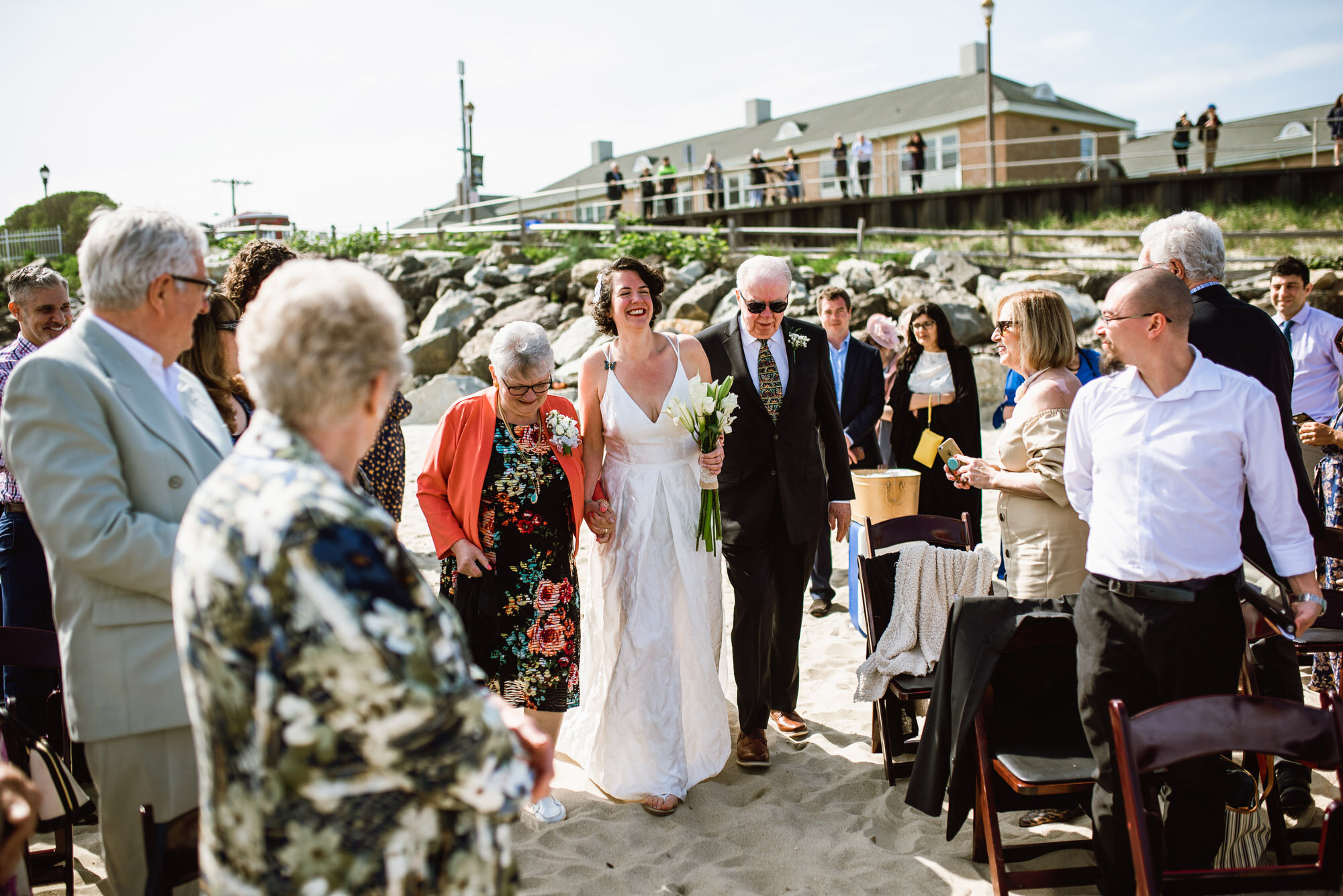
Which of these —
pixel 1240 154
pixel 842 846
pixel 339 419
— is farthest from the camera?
pixel 1240 154

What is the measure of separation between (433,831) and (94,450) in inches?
48.2

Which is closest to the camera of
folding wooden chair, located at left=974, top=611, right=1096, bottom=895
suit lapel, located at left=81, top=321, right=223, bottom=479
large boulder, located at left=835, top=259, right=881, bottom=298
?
suit lapel, located at left=81, top=321, right=223, bottom=479

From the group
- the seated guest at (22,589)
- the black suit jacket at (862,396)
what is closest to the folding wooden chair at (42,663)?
the seated guest at (22,589)

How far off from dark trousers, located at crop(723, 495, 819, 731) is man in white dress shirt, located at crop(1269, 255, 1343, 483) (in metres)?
3.76

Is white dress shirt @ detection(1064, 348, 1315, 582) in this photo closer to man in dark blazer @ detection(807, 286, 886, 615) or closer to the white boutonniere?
the white boutonniere

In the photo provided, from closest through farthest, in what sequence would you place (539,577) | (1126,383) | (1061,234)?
(1126,383)
(539,577)
(1061,234)

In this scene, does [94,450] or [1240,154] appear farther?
[1240,154]

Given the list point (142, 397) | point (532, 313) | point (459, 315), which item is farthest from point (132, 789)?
point (459, 315)

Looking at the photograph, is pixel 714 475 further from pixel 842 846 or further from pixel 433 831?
pixel 433 831

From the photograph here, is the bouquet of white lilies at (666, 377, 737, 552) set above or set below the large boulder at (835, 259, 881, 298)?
below

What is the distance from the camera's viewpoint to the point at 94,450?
2.09 m

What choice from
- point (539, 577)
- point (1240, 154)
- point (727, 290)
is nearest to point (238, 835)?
point (539, 577)

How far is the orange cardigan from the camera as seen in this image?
382cm

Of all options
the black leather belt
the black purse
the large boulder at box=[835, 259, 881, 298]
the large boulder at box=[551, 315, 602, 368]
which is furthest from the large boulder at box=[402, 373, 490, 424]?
the black leather belt
